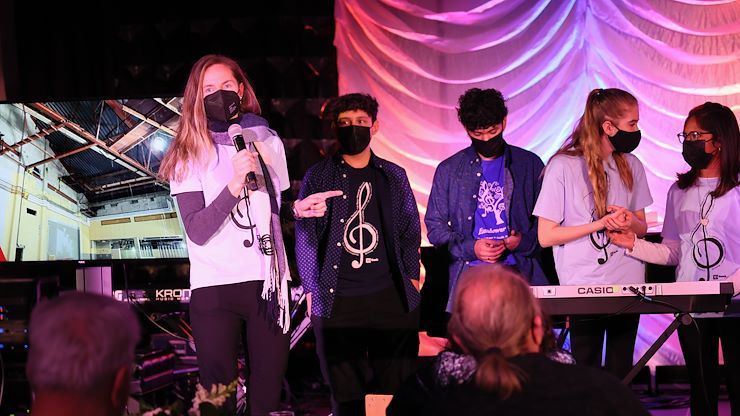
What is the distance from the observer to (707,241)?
3.85 metres

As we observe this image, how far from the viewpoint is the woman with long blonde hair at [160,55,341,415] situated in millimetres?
3191

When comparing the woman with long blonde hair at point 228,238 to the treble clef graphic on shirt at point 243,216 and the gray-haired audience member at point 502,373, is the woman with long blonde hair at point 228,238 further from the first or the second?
the gray-haired audience member at point 502,373

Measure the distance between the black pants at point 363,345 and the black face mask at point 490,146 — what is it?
82 cm

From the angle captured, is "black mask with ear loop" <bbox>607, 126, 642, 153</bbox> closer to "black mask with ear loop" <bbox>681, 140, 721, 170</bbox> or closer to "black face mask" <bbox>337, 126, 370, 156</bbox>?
"black mask with ear loop" <bbox>681, 140, 721, 170</bbox>

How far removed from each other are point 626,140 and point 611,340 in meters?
0.90

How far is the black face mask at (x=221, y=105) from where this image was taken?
10.9 feet

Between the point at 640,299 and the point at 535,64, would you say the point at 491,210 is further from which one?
the point at 535,64

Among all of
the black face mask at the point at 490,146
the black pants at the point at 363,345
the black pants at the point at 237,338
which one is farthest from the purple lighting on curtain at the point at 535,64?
the black pants at the point at 237,338

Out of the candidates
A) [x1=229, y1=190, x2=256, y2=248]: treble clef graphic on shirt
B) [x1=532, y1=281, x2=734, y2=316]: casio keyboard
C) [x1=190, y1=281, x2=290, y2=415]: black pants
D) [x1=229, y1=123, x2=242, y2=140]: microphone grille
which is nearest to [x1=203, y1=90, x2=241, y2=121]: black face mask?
[x1=229, y1=123, x2=242, y2=140]: microphone grille

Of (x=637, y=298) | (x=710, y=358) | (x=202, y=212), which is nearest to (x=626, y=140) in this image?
(x=637, y=298)

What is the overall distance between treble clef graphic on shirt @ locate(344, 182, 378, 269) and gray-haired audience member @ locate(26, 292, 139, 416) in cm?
220

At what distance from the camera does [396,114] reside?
582 cm

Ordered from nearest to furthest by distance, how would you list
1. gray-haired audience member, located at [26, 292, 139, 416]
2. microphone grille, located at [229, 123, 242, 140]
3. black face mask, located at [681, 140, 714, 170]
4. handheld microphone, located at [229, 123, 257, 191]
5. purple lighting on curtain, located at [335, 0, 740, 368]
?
gray-haired audience member, located at [26, 292, 139, 416] < handheld microphone, located at [229, 123, 257, 191] < microphone grille, located at [229, 123, 242, 140] < black face mask, located at [681, 140, 714, 170] < purple lighting on curtain, located at [335, 0, 740, 368]

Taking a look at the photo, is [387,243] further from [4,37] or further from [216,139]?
[4,37]
